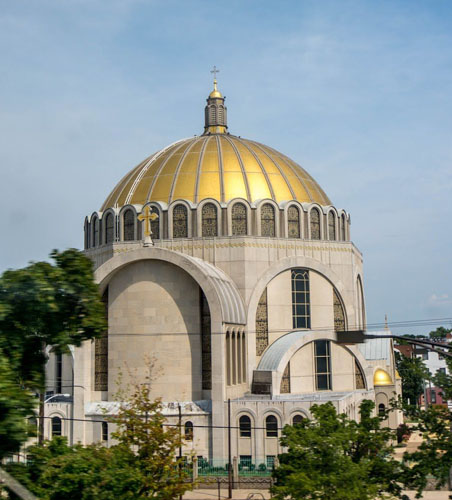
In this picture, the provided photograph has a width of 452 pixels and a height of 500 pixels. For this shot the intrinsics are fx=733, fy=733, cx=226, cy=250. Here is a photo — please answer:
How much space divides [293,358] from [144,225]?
11317 millimetres

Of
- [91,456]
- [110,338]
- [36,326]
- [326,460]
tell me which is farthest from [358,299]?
[36,326]

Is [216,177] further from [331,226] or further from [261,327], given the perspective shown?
[261,327]

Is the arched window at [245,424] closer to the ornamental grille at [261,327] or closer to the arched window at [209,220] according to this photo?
the ornamental grille at [261,327]

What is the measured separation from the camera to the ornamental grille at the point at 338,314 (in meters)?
41.7

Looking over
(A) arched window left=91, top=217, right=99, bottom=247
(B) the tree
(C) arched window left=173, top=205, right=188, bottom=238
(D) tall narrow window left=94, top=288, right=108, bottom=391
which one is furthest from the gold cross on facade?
(B) the tree

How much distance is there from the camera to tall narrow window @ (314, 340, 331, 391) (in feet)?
129

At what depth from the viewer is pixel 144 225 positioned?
41.8 meters

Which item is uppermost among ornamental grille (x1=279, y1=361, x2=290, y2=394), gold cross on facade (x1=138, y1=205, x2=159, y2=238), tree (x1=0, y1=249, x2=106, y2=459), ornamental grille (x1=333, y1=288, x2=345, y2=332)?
gold cross on facade (x1=138, y1=205, x2=159, y2=238)

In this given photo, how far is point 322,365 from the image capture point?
39.6 m

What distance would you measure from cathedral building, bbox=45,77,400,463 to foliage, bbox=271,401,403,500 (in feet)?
37.8

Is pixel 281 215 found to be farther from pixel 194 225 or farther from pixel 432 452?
pixel 432 452

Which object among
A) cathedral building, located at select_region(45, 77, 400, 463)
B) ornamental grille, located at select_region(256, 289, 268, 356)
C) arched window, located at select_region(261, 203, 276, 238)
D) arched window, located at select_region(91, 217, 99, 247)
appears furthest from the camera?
arched window, located at select_region(91, 217, 99, 247)

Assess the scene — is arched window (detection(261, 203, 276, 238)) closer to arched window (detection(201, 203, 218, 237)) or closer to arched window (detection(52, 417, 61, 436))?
arched window (detection(201, 203, 218, 237))

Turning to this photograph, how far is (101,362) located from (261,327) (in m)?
8.74
